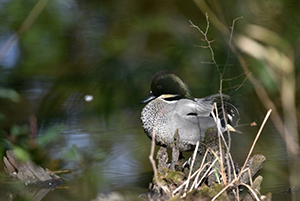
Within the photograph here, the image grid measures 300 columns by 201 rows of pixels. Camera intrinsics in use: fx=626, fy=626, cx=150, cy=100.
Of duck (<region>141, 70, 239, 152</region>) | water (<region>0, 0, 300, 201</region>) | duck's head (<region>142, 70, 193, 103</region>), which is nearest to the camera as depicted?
duck (<region>141, 70, 239, 152</region>)

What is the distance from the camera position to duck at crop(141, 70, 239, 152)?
12.2 ft

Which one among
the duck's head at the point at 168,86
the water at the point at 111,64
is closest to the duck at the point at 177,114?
the duck's head at the point at 168,86

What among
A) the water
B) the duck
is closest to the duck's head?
the duck

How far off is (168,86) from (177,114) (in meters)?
0.20

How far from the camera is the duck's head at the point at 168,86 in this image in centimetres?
386

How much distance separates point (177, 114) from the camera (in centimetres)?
381

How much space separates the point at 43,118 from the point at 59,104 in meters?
0.27

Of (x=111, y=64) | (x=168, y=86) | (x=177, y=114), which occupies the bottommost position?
(x=111, y=64)

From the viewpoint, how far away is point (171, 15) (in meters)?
5.75

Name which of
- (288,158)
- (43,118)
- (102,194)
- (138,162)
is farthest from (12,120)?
(288,158)

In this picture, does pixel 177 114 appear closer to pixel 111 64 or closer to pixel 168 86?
pixel 168 86

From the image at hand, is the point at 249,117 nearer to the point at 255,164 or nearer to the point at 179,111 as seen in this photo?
the point at 179,111

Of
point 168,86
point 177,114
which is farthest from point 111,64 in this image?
point 177,114

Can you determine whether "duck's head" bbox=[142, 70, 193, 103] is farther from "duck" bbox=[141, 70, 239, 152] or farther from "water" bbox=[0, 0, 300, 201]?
"water" bbox=[0, 0, 300, 201]
